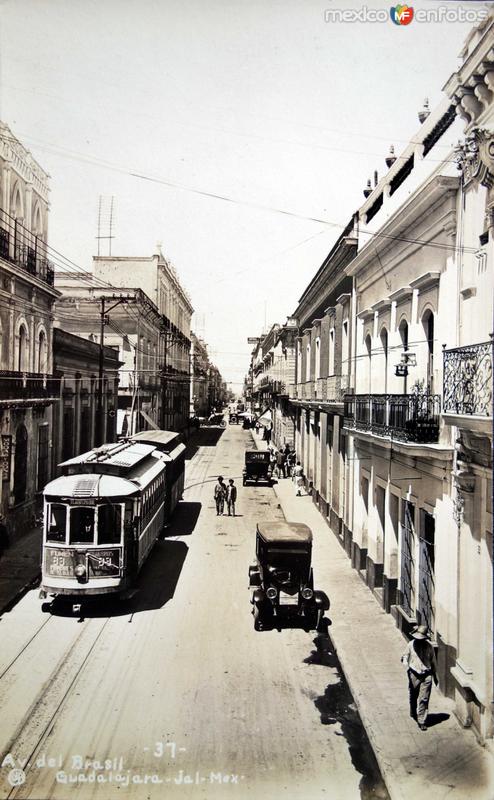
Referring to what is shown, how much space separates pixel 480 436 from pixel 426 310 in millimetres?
3411

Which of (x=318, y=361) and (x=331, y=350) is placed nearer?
(x=331, y=350)

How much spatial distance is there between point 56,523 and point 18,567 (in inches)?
162

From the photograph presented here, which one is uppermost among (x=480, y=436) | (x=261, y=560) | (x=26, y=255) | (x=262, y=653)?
(x=26, y=255)

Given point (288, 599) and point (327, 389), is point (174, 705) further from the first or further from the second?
point (327, 389)

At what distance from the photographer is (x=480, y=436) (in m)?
7.46

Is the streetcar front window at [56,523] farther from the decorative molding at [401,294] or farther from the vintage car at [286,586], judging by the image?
the decorative molding at [401,294]

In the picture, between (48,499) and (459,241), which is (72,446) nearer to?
(48,499)

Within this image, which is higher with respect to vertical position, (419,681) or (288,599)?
(288,599)

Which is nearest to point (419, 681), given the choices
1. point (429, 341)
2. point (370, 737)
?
point (370, 737)

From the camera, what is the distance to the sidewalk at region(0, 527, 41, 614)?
12705 mm

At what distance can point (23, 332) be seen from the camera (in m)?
18.9

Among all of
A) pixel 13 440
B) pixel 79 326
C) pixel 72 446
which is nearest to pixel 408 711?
pixel 13 440

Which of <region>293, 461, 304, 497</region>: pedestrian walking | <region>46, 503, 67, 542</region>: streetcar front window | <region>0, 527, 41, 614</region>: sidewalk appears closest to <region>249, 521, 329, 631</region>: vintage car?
<region>46, 503, 67, 542</region>: streetcar front window

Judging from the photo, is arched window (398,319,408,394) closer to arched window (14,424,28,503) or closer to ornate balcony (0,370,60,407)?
ornate balcony (0,370,60,407)
